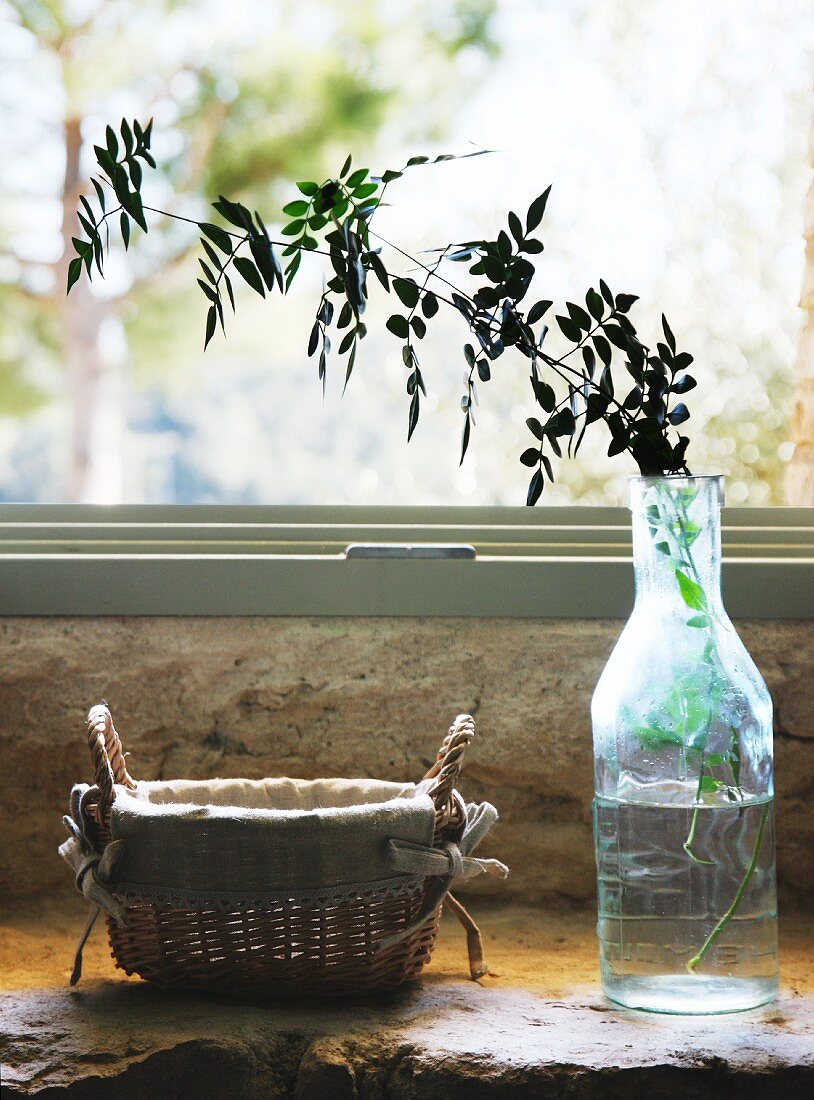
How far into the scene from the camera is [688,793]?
875 millimetres

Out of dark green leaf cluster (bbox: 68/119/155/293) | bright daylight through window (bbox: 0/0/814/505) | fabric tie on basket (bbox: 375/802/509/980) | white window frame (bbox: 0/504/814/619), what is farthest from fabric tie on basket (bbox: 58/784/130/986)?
bright daylight through window (bbox: 0/0/814/505)

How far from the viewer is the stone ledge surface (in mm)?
754

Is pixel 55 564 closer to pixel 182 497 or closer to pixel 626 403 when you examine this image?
pixel 626 403

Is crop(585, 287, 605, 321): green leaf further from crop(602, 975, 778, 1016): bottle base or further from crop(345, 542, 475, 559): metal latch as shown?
crop(602, 975, 778, 1016): bottle base

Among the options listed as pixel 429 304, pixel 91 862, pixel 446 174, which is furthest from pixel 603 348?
pixel 446 174

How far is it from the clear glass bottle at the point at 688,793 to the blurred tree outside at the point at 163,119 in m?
3.75

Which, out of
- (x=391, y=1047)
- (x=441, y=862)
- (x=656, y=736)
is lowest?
(x=391, y=1047)

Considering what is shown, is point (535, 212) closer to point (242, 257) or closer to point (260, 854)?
point (242, 257)

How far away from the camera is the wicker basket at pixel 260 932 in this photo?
0.84m

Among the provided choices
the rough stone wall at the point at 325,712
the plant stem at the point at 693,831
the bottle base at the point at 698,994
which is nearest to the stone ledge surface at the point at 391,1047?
the bottle base at the point at 698,994

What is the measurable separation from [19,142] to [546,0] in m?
3.41

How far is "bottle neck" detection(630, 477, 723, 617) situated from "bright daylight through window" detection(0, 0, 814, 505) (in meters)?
3.41

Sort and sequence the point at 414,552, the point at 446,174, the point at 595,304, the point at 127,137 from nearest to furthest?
the point at 127,137, the point at 595,304, the point at 414,552, the point at 446,174

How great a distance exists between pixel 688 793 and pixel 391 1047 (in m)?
0.31
